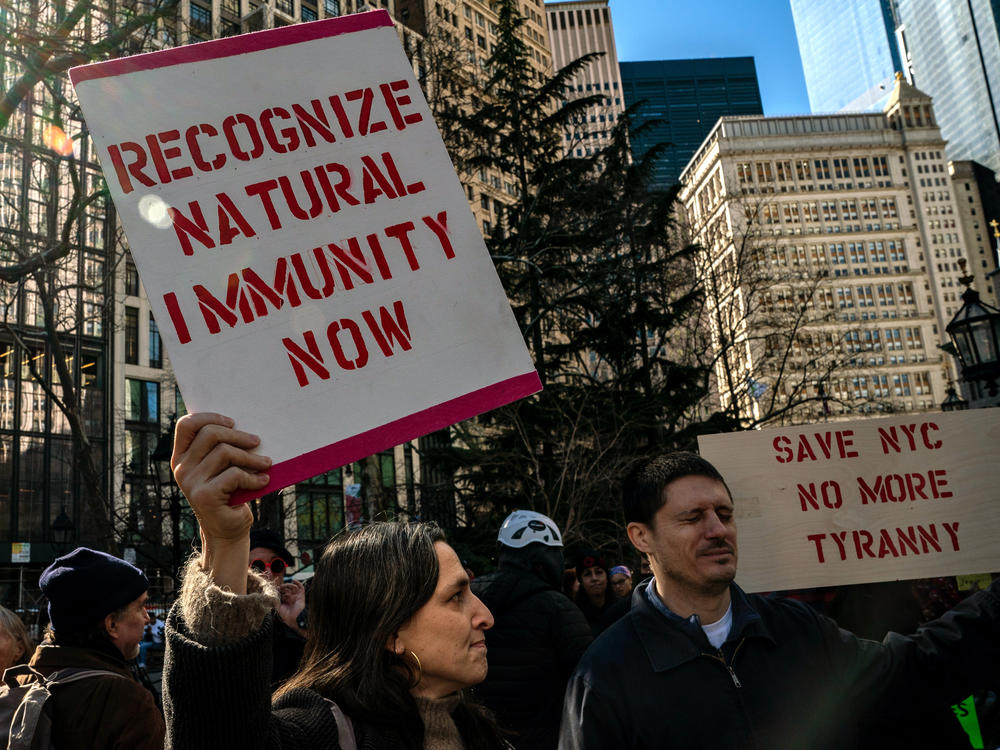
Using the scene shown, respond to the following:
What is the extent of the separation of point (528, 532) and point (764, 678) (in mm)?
1852

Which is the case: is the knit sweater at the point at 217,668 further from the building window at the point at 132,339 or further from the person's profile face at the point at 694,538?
the building window at the point at 132,339

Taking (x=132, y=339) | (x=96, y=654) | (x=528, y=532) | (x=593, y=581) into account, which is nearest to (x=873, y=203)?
(x=132, y=339)

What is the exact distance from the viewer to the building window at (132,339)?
44.8 meters

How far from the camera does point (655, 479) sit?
2998mm

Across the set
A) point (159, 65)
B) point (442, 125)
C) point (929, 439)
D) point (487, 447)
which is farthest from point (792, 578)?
point (442, 125)

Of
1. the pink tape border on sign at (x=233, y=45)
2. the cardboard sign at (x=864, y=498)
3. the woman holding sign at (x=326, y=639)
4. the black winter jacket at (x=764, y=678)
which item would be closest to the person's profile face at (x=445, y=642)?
the woman holding sign at (x=326, y=639)

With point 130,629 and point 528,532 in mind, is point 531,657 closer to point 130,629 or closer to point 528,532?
point 528,532

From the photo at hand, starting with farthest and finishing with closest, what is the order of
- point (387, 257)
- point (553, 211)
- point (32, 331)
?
point (32, 331), point (553, 211), point (387, 257)

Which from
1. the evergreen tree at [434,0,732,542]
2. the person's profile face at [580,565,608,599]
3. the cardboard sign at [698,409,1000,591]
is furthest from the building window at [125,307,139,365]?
the cardboard sign at [698,409,1000,591]


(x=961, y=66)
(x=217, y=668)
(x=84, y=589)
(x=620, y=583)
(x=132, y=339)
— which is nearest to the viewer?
(x=217, y=668)

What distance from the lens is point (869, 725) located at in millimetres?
2697

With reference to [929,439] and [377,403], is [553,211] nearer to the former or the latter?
[929,439]

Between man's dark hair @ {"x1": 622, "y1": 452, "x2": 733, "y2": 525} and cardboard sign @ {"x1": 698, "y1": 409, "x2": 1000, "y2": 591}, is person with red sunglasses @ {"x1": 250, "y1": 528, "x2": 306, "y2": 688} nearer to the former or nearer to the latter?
man's dark hair @ {"x1": 622, "y1": 452, "x2": 733, "y2": 525}

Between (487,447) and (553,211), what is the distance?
4.92 metres
